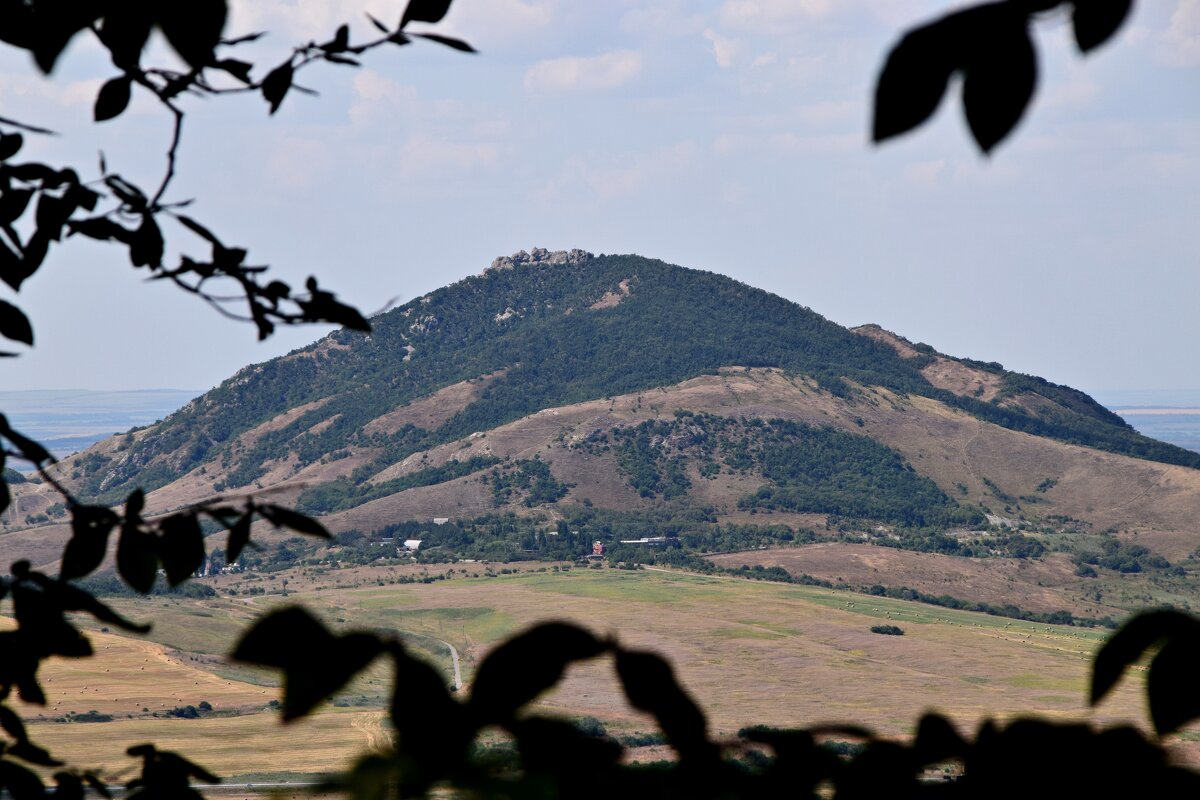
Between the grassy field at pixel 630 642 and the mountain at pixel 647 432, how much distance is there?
20.0 metres

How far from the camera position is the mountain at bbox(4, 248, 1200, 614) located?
10056cm

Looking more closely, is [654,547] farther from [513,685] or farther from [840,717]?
[513,685]

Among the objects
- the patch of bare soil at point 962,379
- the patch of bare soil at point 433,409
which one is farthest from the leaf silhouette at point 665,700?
the patch of bare soil at point 962,379

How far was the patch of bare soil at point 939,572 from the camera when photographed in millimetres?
80625

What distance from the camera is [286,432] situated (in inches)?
4840

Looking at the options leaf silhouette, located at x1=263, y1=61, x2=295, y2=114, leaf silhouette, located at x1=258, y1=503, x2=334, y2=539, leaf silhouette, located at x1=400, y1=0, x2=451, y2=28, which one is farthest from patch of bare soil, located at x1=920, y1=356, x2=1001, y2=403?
leaf silhouette, located at x1=258, y1=503, x2=334, y2=539

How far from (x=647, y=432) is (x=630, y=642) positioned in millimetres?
66020

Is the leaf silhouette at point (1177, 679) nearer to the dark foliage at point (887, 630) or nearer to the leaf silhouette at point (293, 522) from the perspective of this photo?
the leaf silhouette at point (293, 522)

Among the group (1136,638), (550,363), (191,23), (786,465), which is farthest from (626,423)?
(1136,638)

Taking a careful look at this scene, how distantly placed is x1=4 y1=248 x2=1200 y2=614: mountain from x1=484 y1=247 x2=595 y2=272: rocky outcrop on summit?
0.27 meters

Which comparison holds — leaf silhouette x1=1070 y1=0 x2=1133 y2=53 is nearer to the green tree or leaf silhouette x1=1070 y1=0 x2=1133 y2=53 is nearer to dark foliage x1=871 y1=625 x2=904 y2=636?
the green tree

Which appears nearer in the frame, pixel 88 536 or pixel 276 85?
pixel 88 536

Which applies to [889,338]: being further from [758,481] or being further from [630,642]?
[630,642]

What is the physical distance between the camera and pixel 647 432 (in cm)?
10638
